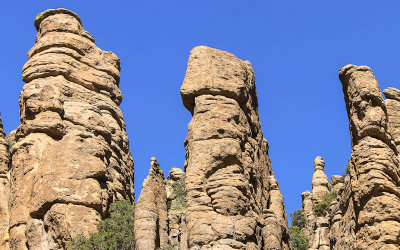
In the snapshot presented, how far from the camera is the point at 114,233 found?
49344mm

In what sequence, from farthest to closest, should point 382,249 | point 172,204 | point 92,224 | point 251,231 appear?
1. point 172,204
2. point 92,224
3. point 251,231
4. point 382,249

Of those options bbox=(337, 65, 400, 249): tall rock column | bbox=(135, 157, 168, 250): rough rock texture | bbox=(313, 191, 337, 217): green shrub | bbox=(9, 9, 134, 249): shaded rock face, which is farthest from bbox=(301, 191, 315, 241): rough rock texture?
bbox=(337, 65, 400, 249): tall rock column

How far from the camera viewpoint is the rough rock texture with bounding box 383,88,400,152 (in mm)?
48500

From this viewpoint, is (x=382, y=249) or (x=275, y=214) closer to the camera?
(x=382, y=249)

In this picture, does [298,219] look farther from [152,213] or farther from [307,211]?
[152,213]

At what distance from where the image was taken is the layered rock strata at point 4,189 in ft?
176

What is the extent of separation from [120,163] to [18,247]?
1216cm

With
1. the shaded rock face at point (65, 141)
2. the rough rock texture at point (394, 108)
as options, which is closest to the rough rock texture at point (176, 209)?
Answer: the shaded rock face at point (65, 141)

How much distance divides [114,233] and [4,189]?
12077 millimetres

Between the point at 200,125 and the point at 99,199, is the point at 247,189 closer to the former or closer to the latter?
the point at 200,125

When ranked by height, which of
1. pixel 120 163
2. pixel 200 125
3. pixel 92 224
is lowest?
pixel 92 224

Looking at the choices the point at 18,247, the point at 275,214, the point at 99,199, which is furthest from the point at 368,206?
the point at 18,247

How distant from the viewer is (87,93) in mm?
59500

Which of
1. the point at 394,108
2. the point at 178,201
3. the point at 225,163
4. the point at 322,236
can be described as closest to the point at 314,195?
the point at 178,201
